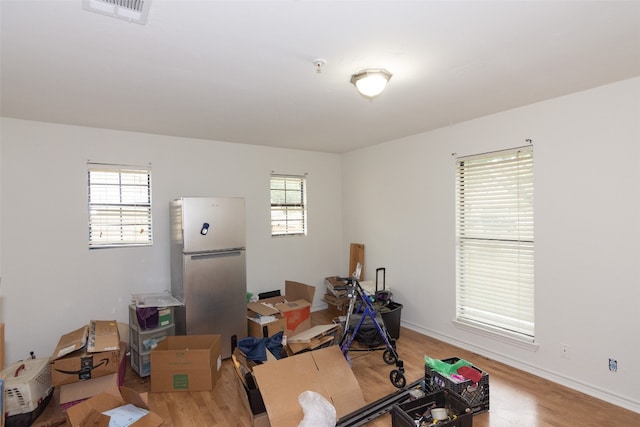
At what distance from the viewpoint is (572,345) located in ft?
9.64

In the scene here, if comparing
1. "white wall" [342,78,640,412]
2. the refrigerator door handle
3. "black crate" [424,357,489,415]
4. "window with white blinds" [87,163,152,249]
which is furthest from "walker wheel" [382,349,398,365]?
"window with white blinds" [87,163,152,249]

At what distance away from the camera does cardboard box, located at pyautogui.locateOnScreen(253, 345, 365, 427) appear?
93.4 inches

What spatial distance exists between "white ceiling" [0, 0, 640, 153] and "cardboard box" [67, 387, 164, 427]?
2.28 m

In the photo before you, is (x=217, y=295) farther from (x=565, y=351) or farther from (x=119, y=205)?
(x=565, y=351)

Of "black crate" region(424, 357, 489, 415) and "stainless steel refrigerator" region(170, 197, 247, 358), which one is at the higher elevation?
"stainless steel refrigerator" region(170, 197, 247, 358)

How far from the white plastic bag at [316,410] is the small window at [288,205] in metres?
2.78

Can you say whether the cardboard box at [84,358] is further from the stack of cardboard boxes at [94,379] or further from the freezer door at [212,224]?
the freezer door at [212,224]

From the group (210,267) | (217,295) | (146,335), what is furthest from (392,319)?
(146,335)

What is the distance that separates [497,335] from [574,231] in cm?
127

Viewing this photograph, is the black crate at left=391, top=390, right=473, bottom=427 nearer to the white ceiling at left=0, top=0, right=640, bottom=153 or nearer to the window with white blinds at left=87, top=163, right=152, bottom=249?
the white ceiling at left=0, top=0, right=640, bottom=153

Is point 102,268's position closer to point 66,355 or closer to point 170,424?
point 66,355

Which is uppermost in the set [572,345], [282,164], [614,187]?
[282,164]

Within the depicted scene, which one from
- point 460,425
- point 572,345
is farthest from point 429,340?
point 460,425

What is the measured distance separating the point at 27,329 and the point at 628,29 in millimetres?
5229
